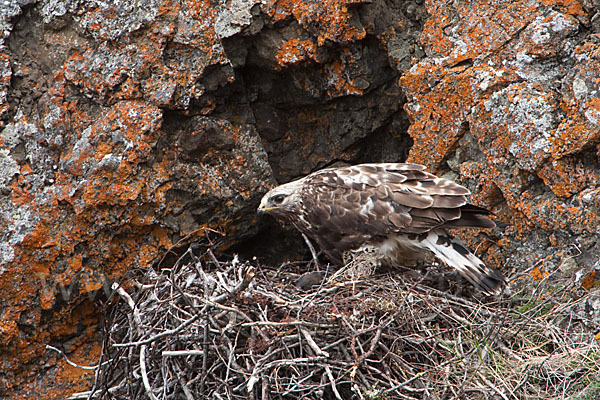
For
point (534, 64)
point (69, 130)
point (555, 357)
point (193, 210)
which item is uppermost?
point (69, 130)

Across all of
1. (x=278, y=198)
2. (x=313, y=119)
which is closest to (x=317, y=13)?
(x=313, y=119)

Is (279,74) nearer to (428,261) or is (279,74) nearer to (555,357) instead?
(428,261)

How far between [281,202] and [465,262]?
4.30 feet

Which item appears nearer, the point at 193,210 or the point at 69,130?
the point at 69,130

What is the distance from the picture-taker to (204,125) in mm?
4992

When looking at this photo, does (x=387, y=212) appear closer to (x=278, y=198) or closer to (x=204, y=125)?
(x=278, y=198)

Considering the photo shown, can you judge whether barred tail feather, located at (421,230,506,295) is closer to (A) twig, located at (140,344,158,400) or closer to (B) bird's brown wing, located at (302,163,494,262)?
(B) bird's brown wing, located at (302,163,494,262)

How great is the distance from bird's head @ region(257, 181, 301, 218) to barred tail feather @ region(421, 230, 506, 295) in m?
0.92

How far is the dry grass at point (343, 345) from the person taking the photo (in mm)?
3748

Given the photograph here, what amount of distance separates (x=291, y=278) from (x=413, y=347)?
1.20 meters

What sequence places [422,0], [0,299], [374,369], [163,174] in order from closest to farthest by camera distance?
[374,369] → [0,299] → [163,174] → [422,0]

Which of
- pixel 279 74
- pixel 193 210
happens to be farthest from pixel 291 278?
pixel 279 74

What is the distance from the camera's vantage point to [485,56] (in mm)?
4762

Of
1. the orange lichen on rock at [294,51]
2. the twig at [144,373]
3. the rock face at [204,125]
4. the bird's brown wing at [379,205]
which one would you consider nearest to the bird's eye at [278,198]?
the bird's brown wing at [379,205]
